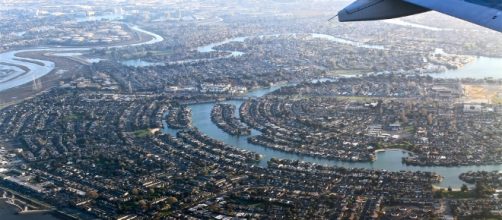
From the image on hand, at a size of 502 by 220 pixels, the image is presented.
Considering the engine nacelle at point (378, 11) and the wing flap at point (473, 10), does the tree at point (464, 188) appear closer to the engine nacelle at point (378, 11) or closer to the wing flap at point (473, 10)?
the engine nacelle at point (378, 11)

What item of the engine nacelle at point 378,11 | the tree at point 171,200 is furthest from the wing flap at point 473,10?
the tree at point 171,200

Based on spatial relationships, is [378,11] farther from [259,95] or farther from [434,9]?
[259,95]

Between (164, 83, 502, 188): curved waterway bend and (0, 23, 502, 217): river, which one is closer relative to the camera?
(164, 83, 502, 188): curved waterway bend

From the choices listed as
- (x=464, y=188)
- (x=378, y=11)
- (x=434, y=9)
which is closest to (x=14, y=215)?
(x=464, y=188)

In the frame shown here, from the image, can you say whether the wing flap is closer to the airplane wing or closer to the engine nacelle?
the airplane wing

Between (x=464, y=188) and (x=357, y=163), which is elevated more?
(x=464, y=188)

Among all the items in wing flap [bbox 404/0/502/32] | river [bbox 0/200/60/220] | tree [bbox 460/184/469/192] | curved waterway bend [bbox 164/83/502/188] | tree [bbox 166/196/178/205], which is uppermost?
wing flap [bbox 404/0/502/32]

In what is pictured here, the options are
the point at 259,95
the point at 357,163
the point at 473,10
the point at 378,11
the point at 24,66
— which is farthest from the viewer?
the point at 24,66

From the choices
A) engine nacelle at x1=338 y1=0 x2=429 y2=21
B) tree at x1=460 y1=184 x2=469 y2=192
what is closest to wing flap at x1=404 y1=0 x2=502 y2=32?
engine nacelle at x1=338 y1=0 x2=429 y2=21
